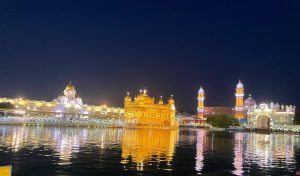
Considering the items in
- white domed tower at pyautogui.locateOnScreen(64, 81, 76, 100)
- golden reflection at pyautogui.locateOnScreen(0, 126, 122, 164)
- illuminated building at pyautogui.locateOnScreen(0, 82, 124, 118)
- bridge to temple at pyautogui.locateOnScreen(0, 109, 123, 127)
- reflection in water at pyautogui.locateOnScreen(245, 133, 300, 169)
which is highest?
white domed tower at pyautogui.locateOnScreen(64, 81, 76, 100)

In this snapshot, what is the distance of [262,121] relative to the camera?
110438 millimetres

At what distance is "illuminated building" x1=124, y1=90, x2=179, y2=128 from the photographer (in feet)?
333

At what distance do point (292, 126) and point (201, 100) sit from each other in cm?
5156

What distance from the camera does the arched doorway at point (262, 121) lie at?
108 metres

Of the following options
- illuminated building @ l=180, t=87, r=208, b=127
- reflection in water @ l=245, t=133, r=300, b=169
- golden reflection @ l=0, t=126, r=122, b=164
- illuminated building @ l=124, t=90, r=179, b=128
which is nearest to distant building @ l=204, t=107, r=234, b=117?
illuminated building @ l=180, t=87, r=208, b=127

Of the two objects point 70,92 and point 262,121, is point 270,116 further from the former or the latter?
point 70,92

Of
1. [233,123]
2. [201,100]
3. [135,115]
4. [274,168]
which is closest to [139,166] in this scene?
[274,168]

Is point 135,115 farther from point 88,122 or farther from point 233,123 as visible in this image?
point 233,123

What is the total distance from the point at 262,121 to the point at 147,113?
34.8 meters

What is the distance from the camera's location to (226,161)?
2152 centimetres

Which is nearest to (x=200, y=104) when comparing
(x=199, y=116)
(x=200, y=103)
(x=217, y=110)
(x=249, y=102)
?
(x=200, y=103)

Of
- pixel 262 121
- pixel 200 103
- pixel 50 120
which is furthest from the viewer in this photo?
pixel 200 103

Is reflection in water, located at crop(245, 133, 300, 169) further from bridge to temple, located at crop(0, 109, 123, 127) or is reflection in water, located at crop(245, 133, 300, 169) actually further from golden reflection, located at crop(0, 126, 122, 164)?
bridge to temple, located at crop(0, 109, 123, 127)

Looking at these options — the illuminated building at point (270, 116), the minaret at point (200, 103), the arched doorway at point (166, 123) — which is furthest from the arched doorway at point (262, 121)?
the minaret at point (200, 103)
